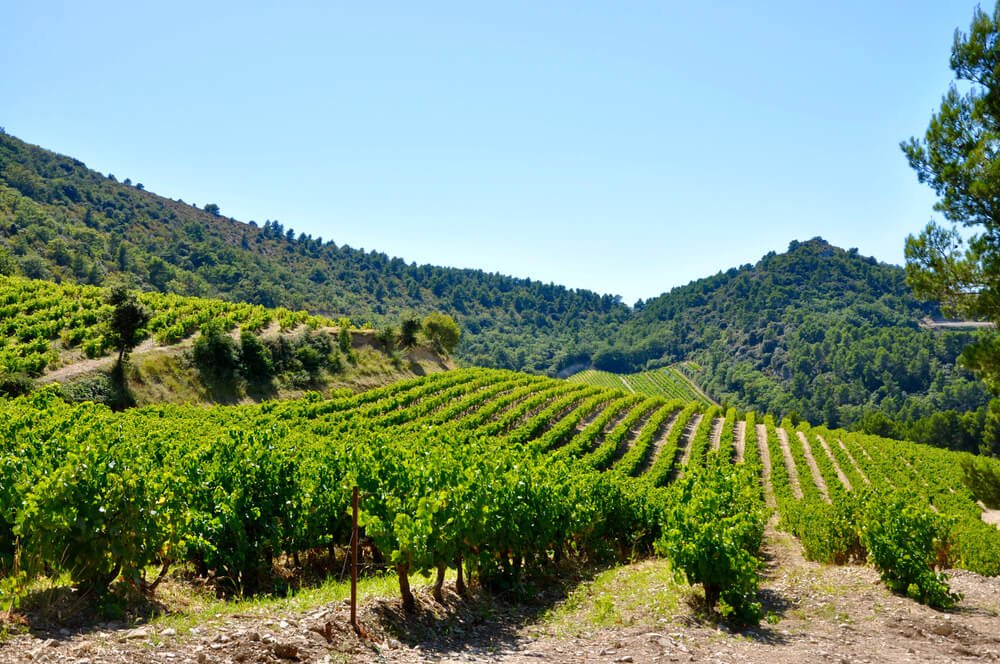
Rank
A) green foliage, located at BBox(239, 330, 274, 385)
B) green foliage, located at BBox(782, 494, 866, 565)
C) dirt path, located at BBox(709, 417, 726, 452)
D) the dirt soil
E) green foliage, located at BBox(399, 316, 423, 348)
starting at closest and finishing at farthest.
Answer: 1. the dirt soil
2. green foliage, located at BBox(782, 494, 866, 565)
3. green foliage, located at BBox(239, 330, 274, 385)
4. dirt path, located at BBox(709, 417, 726, 452)
5. green foliage, located at BBox(399, 316, 423, 348)

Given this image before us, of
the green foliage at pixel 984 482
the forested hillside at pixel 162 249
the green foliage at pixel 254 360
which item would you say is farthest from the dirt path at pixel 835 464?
the forested hillside at pixel 162 249

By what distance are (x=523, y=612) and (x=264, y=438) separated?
6632 millimetres

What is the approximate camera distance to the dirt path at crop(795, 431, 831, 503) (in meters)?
36.0

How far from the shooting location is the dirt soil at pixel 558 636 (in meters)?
6.80

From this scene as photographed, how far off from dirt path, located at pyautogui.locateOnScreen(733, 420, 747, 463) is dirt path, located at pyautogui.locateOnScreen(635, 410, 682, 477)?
4941 millimetres

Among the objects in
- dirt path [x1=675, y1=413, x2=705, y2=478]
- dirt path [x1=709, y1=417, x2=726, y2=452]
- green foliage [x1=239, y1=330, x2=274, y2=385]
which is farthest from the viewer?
dirt path [x1=709, y1=417, x2=726, y2=452]

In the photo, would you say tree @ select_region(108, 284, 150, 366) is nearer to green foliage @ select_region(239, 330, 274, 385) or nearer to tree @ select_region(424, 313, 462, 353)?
green foliage @ select_region(239, 330, 274, 385)

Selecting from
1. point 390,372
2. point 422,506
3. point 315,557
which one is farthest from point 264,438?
point 390,372

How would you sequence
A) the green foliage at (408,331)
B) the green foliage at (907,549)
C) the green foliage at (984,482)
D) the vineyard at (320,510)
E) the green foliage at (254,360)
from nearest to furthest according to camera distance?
the vineyard at (320,510) < the green foliage at (907,549) < the green foliage at (984,482) < the green foliage at (254,360) < the green foliage at (408,331)

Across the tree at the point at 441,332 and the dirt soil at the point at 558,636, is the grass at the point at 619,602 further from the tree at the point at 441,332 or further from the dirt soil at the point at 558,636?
the tree at the point at 441,332

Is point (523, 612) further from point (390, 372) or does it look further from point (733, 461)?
point (390, 372)

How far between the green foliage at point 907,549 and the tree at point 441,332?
56.7m

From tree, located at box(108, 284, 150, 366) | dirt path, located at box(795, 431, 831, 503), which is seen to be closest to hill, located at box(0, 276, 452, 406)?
tree, located at box(108, 284, 150, 366)

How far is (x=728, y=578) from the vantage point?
10.1 metres
